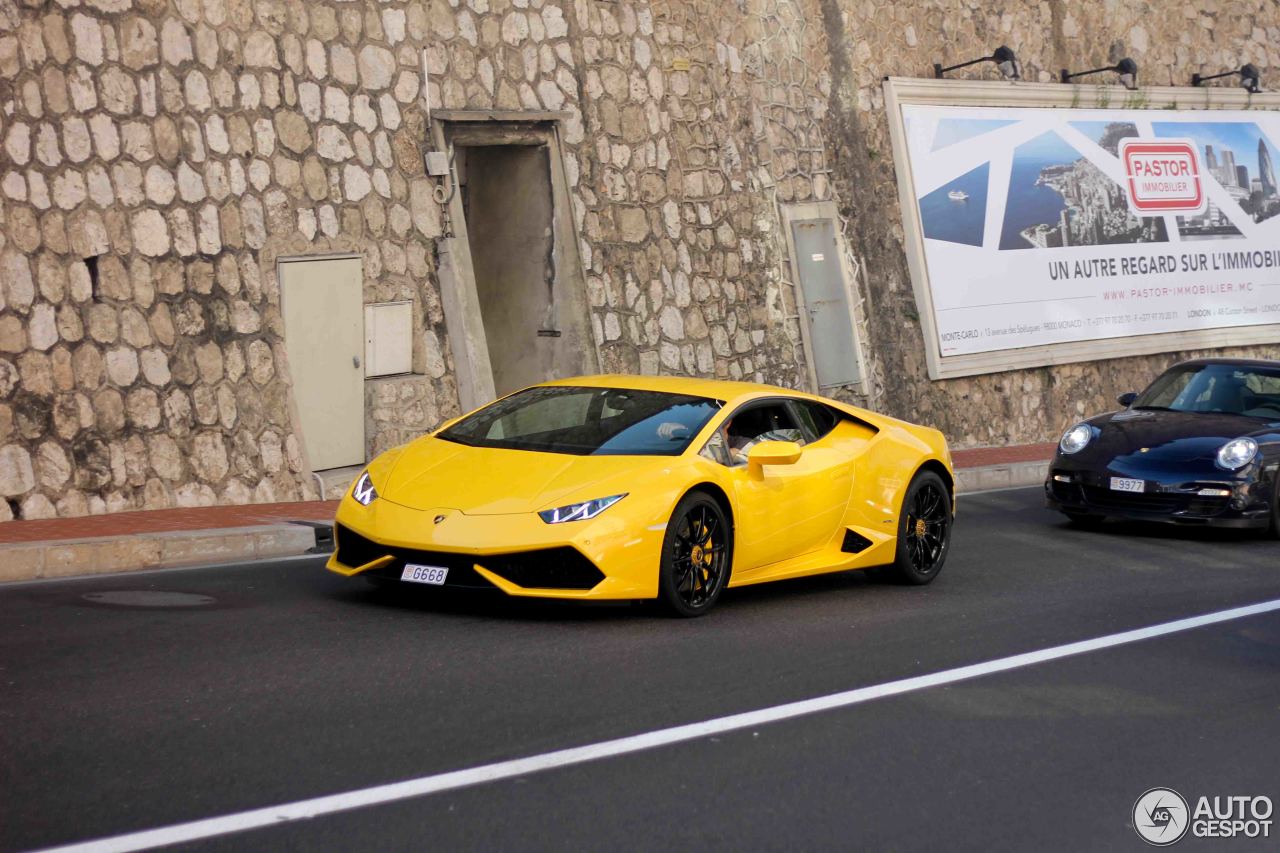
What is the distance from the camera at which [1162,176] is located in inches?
1107

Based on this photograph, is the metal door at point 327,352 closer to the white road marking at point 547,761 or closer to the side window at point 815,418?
the side window at point 815,418

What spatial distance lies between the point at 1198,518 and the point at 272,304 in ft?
27.2

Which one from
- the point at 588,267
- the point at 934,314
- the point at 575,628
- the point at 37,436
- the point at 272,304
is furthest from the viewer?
the point at 934,314

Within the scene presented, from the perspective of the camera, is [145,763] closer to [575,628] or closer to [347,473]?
[575,628]

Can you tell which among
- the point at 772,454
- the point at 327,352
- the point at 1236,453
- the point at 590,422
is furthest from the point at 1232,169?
the point at 590,422

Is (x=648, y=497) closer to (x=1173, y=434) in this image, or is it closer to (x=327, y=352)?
(x=1173, y=434)

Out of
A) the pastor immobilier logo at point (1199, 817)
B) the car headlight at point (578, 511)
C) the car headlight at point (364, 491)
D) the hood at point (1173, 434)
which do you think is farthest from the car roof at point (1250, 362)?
the pastor immobilier logo at point (1199, 817)

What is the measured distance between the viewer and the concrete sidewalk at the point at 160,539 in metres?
10.4

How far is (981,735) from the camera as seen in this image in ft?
22.0

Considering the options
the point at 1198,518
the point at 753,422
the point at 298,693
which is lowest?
the point at 1198,518

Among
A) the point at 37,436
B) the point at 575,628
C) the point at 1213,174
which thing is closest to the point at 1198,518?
the point at 575,628

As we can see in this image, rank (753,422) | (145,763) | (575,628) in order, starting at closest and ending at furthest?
(145,763) < (575,628) < (753,422)

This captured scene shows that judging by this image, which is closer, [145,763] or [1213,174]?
[145,763]

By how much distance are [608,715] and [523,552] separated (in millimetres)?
1752
